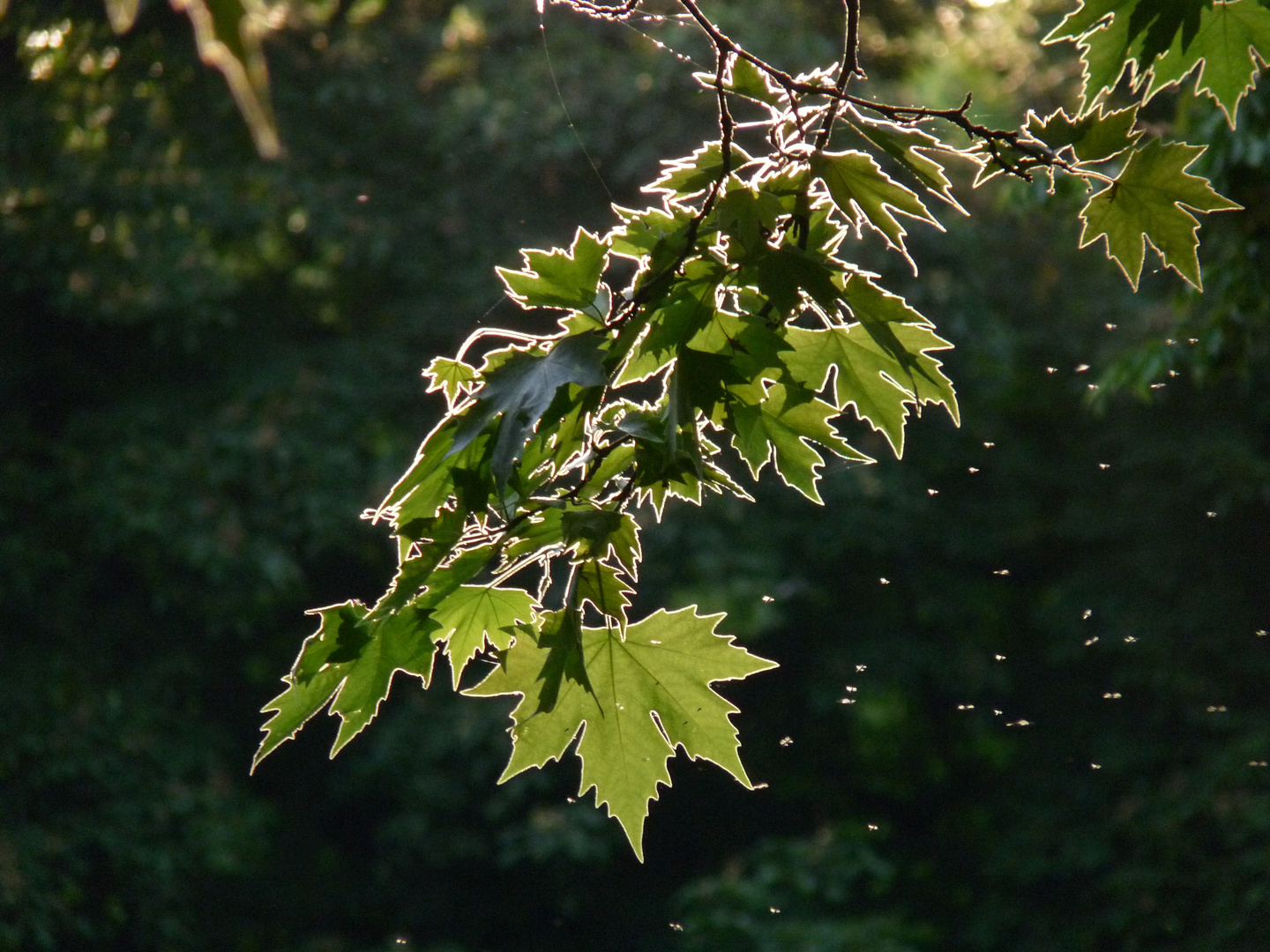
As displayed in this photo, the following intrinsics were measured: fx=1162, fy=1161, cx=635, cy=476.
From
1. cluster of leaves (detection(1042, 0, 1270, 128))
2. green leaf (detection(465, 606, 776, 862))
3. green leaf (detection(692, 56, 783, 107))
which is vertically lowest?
green leaf (detection(465, 606, 776, 862))

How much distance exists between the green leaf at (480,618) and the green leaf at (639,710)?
0.16 ft

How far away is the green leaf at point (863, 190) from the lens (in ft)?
2.41

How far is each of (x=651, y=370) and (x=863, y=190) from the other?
18 cm

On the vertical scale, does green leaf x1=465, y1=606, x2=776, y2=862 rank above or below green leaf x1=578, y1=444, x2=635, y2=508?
below

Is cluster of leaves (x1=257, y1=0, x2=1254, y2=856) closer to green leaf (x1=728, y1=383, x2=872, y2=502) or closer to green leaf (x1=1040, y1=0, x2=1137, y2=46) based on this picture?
green leaf (x1=728, y1=383, x2=872, y2=502)

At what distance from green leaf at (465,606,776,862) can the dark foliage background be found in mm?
3557

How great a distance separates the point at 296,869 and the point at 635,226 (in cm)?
516

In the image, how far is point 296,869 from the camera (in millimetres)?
5277

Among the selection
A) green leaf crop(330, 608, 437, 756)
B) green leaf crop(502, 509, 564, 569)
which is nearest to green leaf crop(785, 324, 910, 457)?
green leaf crop(502, 509, 564, 569)

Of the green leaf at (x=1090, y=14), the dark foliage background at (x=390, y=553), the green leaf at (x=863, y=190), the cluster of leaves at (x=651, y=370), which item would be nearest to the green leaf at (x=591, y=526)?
A: the cluster of leaves at (x=651, y=370)

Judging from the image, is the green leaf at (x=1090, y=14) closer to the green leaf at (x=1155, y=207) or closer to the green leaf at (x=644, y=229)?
the green leaf at (x=1155, y=207)

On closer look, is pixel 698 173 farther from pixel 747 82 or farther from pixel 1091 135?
pixel 1091 135

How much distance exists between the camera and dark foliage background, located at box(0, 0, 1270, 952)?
168 inches

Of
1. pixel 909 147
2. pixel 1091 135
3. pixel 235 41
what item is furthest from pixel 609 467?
pixel 235 41
